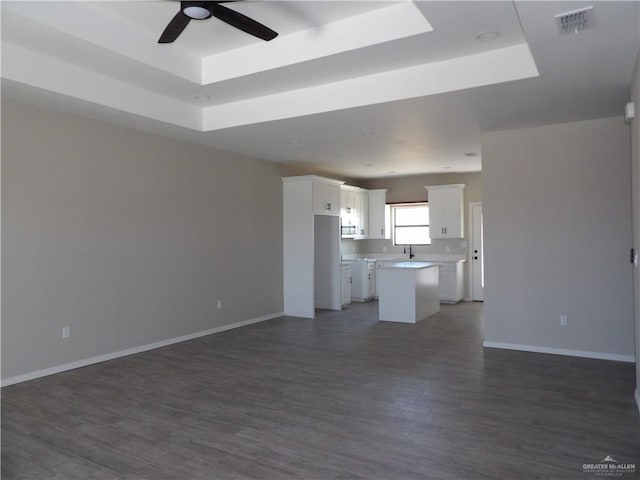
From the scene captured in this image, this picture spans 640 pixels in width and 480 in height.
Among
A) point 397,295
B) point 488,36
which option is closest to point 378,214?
point 397,295

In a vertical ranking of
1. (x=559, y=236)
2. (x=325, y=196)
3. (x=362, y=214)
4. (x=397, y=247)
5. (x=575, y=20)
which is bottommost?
(x=397, y=247)

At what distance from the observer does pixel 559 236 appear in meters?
5.23

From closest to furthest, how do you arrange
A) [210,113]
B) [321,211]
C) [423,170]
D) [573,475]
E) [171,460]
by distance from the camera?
[573,475] → [171,460] → [210,113] → [321,211] → [423,170]

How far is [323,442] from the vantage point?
9.89 feet

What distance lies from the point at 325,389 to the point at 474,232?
6424 millimetres

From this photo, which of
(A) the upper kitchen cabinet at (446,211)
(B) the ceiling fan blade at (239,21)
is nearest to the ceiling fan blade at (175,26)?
(B) the ceiling fan blade at (239,21)

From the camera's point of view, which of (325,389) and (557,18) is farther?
(325,389)

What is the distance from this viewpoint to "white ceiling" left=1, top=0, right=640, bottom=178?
336 cm

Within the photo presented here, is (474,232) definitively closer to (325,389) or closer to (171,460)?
(325,389)

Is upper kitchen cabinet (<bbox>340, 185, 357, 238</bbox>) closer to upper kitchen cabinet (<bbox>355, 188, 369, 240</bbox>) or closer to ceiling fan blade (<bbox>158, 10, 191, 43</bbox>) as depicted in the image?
upper kitchen cabinet (<bbox>355, 188, 369, 240</bbox>)

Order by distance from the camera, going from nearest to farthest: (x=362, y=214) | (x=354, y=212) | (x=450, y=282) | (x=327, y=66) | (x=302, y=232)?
(x=327, y=66) < (x=302, y=232) < (x=450, y=282) < (x=354, y=212) < (x=362, y=214)

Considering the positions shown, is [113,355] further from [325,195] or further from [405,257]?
[405,257]

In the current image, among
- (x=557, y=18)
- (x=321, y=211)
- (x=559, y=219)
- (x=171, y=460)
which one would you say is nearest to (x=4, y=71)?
(x=171, y=460)

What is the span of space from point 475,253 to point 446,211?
107 cm
